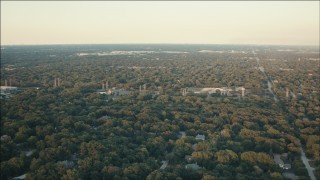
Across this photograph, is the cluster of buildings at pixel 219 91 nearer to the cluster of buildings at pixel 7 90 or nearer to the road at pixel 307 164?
the road at pixel 307 164

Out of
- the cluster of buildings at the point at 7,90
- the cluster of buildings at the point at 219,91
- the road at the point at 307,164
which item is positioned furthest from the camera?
the cluster of buildings at the point at 219,91

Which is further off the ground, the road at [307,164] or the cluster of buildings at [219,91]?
the cluster of buildings at [219,91]

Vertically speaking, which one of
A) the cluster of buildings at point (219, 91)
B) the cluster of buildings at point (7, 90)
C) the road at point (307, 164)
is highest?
the cluster of buildings at point (219, 91)

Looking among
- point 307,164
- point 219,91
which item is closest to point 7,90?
point 219,91

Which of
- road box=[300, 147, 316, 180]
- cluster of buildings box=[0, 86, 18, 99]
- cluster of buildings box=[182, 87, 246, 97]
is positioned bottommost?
road box=[300, 147, 316, 180]

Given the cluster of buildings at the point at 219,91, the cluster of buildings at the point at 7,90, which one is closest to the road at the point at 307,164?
the cluster of buildings at the point at 219,91

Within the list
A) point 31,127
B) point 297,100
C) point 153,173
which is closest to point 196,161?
point 153,173

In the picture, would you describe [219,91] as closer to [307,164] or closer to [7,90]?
[307,164]

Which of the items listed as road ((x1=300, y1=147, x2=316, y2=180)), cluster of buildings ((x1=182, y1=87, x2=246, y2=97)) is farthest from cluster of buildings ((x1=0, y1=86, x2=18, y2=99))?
road ((x1=300, y1=147, x2=316, y2=180))

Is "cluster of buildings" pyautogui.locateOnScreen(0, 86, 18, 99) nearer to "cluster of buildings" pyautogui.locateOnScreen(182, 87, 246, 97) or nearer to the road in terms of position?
"cluster of buildings" pyautogui.locateOnScreen(182, 87, 246, 97)

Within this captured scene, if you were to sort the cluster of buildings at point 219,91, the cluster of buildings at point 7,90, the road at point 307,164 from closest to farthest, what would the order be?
1. the road at point 307,164
2. the cluster of buildings at point 7,90
3. the cluster of buildings at point 219,91

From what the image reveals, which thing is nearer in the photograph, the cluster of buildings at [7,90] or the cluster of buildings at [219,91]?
the cluster of buildings at [7,90]
